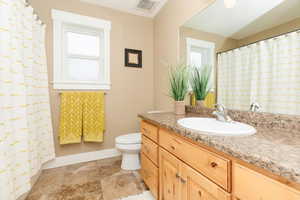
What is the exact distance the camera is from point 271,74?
88 cm

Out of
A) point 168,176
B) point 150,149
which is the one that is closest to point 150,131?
point 150,149

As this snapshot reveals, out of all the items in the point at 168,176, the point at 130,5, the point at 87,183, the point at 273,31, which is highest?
the point at 130,5

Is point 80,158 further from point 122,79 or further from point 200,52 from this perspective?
point 200,52

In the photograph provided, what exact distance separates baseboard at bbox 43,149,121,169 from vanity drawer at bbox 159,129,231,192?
1.46m

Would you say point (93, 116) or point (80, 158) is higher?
point (93, 116)

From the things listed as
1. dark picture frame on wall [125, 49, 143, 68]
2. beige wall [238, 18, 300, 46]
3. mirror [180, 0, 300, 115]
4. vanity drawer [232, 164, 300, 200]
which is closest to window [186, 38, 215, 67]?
mirror [180, 0, 300, 115]

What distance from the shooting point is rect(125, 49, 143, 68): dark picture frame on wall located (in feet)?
7.22

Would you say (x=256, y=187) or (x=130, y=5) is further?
(x=130, y=5)

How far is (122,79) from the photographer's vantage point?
219 centimetres

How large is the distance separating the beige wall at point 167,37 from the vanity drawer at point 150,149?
2.39 feet

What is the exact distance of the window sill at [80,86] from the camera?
5.99ft

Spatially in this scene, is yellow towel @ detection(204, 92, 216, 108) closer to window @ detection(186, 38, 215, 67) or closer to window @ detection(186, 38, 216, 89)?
window @ detection(186, 38, 216, 89)

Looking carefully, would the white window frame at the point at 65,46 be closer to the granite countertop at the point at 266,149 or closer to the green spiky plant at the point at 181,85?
the green spiky plant at the point at 181,85

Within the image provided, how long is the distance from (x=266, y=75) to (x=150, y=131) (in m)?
0.94
